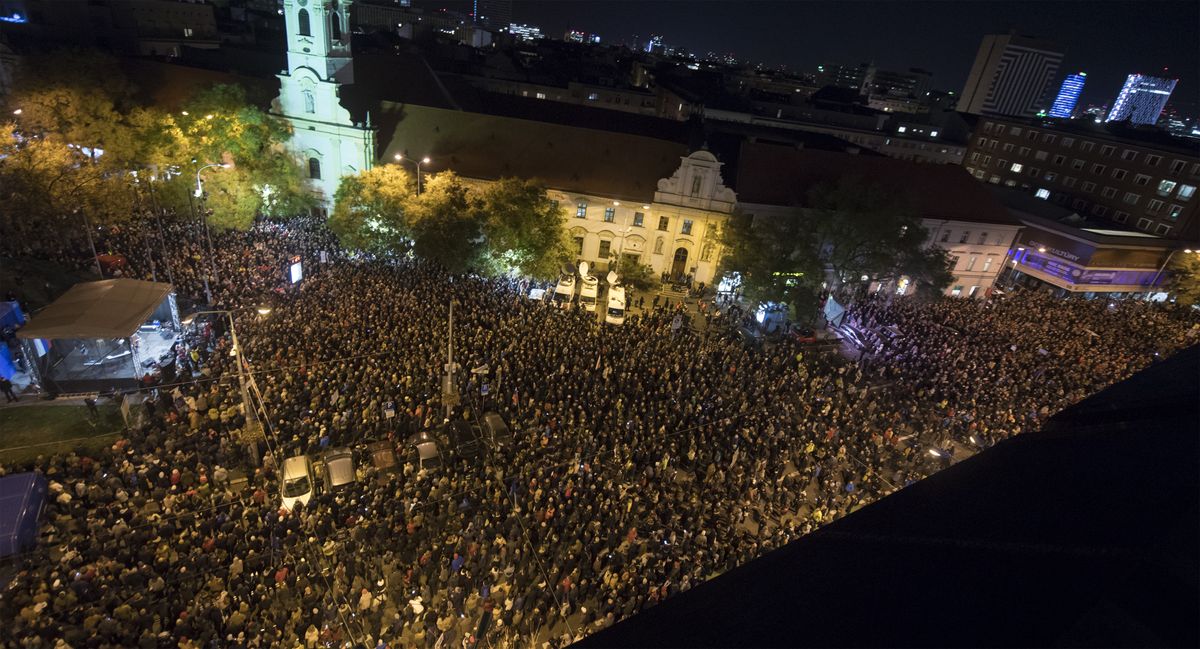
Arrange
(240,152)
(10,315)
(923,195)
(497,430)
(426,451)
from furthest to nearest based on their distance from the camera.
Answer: (923,195), (240,152), (10,315), (497,430), (426,451)

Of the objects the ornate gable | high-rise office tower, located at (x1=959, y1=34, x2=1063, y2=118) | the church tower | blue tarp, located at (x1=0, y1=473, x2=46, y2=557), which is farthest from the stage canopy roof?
high-rise office tower, located at (x1=959, y1=34, x2=1063, y2=118)

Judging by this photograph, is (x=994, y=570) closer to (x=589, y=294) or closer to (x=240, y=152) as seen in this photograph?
(x=589, y=294)

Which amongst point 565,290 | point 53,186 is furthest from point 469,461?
point 53,186

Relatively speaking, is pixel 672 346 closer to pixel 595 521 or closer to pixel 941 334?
pixel 595 521

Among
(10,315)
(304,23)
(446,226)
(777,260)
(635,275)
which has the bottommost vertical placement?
(10,315)

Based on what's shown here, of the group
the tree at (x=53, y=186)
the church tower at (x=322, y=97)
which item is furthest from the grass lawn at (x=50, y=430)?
the church tower at (x=322, y=97)

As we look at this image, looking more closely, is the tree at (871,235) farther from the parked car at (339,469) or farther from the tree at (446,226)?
the parked car at (339,469)

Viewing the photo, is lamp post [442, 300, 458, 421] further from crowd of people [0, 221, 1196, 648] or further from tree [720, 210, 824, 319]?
tree [720, 210, 824, 319]
